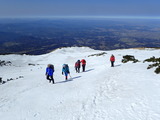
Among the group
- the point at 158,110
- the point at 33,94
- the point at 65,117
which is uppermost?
the point at 158,110

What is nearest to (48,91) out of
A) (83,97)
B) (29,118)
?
(83,97)

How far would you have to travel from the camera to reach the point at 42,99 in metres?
10.3

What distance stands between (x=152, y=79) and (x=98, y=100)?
210 inches

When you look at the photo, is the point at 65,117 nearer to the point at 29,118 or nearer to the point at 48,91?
the point at 29,118

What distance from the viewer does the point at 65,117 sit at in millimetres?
7398

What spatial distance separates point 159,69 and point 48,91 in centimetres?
979

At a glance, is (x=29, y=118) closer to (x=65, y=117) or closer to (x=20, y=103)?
(x=65, y=117)

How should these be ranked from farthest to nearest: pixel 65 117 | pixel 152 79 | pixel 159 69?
pixel 159 69
pixel 152 79
pixel 65 117

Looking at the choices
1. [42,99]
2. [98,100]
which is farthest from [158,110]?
[42,99]

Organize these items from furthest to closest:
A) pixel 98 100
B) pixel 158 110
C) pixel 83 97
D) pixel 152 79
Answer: pixel 152 79 < pixel 83 97 < pixel 98 100 < pixel 158 110

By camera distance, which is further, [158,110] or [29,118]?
[29,118]

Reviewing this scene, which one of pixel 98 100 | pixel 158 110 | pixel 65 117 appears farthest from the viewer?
pixel 98 100

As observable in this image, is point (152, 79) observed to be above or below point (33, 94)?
above

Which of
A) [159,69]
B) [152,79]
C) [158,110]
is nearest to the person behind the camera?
[158,110]
